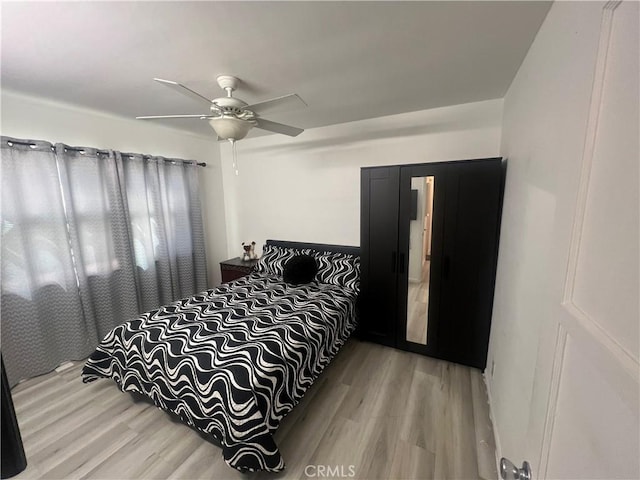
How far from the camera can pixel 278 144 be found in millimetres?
3482

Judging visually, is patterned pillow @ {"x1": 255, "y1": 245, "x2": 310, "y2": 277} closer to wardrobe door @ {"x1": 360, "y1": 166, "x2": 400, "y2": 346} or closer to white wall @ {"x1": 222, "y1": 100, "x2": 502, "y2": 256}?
white wall @ {"x1": 222, "y1": 100, "x2": 502, "y2": 256}

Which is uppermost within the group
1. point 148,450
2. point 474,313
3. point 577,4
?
point 577,4

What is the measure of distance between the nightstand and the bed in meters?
0.84

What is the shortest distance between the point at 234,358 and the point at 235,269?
2.13 meters

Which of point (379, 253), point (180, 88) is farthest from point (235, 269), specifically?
point (180, 88)

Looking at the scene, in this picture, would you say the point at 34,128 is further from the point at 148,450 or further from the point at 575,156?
the point at 575,156

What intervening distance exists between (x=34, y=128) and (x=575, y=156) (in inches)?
140

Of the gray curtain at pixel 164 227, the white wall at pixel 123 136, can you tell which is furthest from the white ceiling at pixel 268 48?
the gray curtain at pixel 164 227

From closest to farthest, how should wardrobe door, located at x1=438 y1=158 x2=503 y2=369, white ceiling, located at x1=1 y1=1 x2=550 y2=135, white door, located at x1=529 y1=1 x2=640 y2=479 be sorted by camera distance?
white door, located at x1=529 y1=1 x2=640 y2=479
white ceiling, located at x1=1 y1=1 x2=550 y2=135
wardrobe door, located at x1=438 y1=158 x2=503 y2=369

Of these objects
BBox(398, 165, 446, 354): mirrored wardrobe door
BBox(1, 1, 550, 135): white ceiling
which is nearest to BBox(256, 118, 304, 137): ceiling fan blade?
BBox(1, 1, 550, 135): white ceiling

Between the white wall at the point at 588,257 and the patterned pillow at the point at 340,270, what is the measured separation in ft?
5.84

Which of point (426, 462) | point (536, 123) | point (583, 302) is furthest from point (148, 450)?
point (536, 123)

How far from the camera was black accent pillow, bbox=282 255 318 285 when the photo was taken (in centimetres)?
289

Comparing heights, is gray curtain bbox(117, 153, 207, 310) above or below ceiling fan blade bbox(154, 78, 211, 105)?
below
